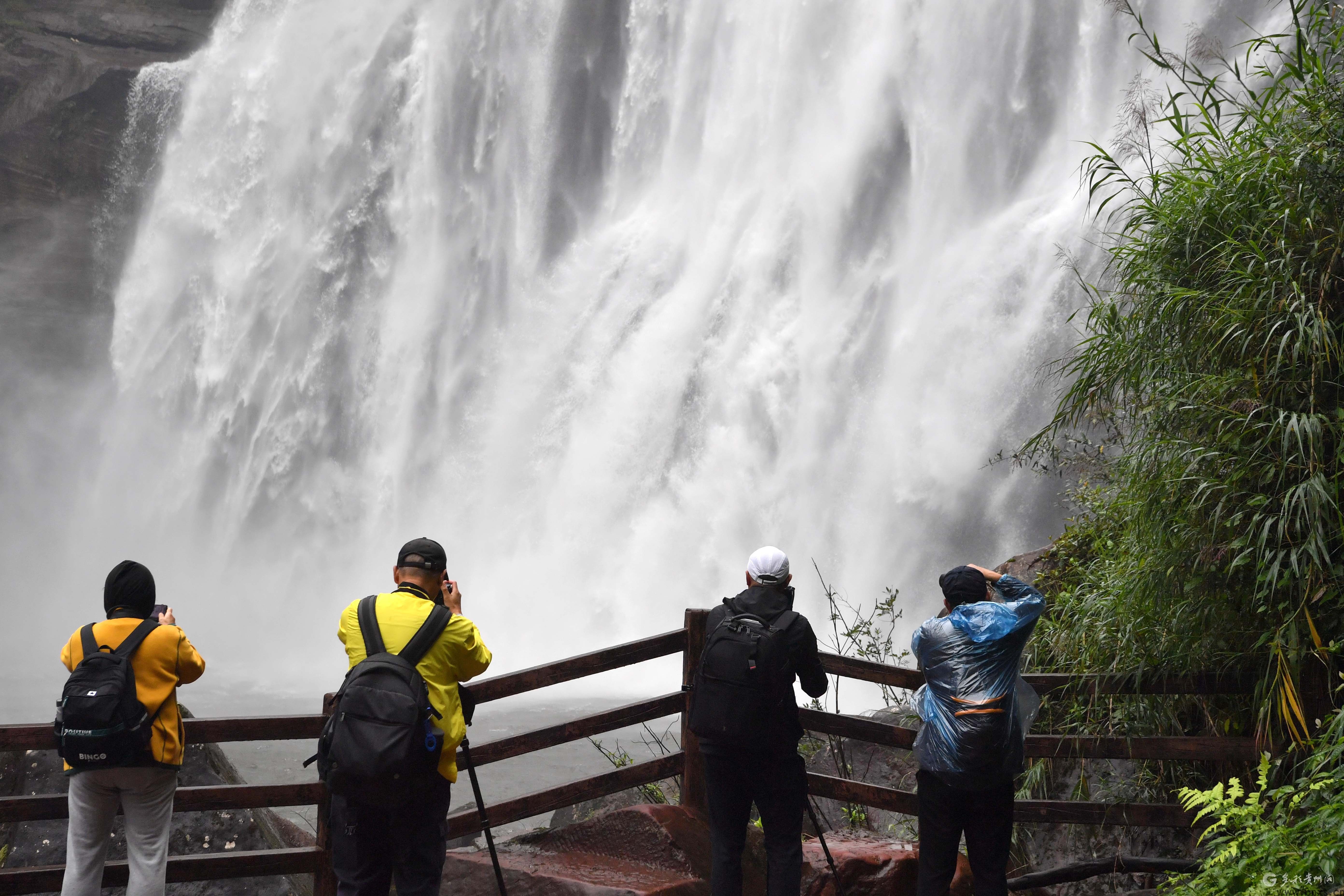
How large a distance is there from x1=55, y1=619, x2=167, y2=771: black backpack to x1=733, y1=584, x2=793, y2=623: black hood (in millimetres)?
1954

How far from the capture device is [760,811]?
333 centimetres

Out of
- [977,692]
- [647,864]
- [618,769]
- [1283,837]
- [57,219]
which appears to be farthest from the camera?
[57,219]

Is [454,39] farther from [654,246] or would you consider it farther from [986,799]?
[986,799]

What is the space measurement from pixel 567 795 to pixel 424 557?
1.48m

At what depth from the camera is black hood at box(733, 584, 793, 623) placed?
3.35m

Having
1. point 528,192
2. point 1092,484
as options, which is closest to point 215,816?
point 1092,484

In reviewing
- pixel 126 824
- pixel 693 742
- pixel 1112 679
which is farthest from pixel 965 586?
pixel 126 824

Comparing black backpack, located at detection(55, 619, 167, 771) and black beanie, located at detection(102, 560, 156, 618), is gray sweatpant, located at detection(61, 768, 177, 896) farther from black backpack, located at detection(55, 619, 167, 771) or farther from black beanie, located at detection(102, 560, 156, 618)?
black beanie, located at detection(102, 560, 156, 618)

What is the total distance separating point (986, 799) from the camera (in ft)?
10.7

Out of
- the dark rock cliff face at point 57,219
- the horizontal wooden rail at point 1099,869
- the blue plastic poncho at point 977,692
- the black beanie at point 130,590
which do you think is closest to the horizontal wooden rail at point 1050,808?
the horizontal wooden rail at point 1099,869

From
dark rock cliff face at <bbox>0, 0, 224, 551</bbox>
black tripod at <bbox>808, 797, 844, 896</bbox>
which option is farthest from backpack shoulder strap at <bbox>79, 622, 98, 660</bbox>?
dark rock cliff face at <bbox>0, 0, 224, 551</bbox>

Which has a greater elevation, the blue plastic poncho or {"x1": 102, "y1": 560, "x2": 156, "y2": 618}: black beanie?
{"x1": 102, "y1": 560, "x2": 156, "y2": 618}: black beanie

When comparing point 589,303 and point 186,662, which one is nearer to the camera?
point 186,662

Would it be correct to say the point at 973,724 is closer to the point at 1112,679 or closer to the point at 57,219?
the point at 1112,679
